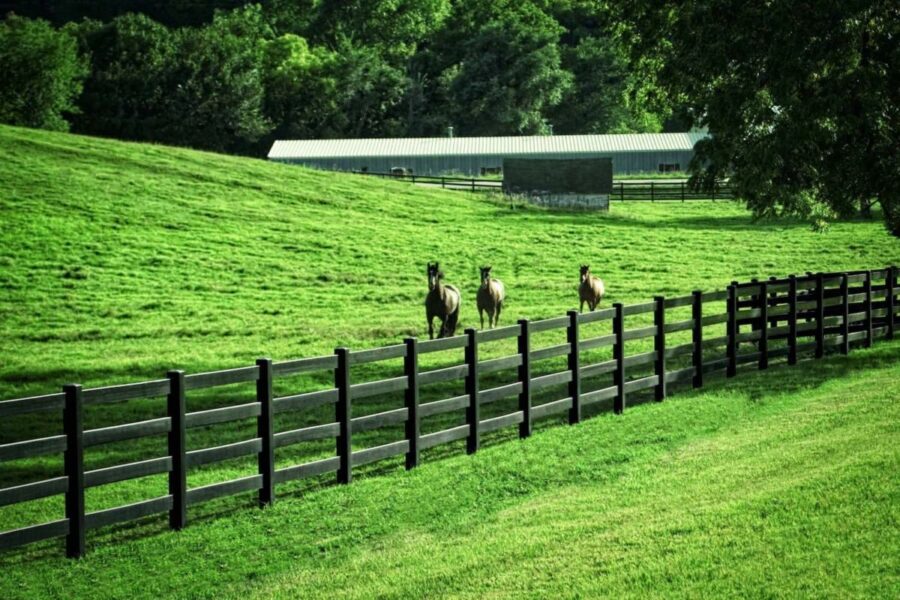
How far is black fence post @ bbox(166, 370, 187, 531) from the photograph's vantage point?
36.0 feet

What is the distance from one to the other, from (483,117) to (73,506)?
332 ft

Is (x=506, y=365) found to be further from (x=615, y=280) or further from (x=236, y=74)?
(x=236, y=74)

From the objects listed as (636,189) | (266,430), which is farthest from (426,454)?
(636,189)

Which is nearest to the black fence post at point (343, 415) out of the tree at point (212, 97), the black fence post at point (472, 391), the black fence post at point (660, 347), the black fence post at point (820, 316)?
the black fence post at point (472, 391)

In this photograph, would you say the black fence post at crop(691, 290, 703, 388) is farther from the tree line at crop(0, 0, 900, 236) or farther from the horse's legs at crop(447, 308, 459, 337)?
the horse's legs at crop(447, 308, 459, 337)

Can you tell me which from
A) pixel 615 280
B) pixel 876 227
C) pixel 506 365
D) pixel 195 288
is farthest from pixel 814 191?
pixel 876 227

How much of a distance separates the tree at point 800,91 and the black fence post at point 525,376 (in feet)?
39.8

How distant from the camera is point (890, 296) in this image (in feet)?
79.6

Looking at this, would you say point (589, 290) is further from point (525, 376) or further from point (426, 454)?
point (426, 454)

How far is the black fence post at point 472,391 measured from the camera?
46.3 ft

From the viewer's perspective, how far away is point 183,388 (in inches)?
432

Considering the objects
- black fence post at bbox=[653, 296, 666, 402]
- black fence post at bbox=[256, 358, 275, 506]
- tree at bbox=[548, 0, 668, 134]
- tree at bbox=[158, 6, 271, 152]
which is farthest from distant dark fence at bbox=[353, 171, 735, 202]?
black fence post at bbox=[256, 358, 275, 506]

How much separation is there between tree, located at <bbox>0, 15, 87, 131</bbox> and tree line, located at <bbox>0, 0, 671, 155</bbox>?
11cm

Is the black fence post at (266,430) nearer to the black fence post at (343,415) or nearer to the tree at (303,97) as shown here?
the black fence post at (343,415)
